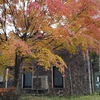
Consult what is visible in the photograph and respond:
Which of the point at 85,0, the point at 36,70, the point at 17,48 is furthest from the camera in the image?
the point at 36,70

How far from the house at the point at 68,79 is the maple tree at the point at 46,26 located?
374cm

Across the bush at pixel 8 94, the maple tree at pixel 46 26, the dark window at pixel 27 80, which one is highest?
the maple tree at pixel 46 26

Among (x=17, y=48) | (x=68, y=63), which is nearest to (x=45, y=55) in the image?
(x=17, y=48)

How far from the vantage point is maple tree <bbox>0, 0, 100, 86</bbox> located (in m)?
6.44

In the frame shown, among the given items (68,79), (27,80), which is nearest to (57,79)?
(68,79)

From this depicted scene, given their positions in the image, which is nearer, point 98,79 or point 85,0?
point 85,0

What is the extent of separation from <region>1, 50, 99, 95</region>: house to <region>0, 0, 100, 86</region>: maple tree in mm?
3744

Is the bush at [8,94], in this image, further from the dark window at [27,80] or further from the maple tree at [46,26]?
the dark window at [27,80]

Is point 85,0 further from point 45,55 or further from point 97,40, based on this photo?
point 45,55

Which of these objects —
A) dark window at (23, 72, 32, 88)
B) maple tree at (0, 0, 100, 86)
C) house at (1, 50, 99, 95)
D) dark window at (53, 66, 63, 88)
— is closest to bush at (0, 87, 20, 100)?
maple tree at (0, 0, 100, 86)

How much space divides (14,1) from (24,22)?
2.87 ft

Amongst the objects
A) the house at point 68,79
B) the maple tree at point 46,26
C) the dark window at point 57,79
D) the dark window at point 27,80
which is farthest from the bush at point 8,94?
the dark window at point 27,80

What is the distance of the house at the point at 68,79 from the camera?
1136 centimetres

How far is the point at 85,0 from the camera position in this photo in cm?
677
